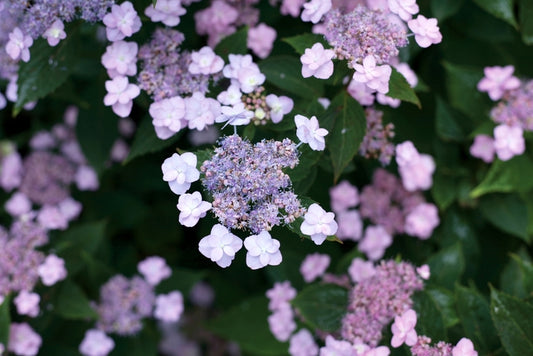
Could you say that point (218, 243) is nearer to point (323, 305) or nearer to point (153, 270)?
point (323, 305)

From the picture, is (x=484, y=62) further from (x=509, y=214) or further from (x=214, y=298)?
(x=214, y=298)

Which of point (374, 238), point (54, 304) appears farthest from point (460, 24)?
point (54, 304)

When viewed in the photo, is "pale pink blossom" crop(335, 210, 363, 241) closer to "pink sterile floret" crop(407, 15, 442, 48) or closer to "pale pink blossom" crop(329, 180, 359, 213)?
"pale pink blossom" crop(329, 180, 359, 213)

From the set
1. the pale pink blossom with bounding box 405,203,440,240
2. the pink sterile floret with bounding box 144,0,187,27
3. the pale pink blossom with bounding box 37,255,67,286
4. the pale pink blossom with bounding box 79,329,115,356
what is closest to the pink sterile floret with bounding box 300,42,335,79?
the pink sterile floret with bounding box 144,0,187,27

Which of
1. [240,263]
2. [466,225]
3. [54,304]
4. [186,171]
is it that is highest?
[186,171]

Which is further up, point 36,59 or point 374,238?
point 36,59

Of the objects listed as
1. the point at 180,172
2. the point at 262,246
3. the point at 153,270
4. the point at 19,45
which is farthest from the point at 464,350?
the point at 19,45
